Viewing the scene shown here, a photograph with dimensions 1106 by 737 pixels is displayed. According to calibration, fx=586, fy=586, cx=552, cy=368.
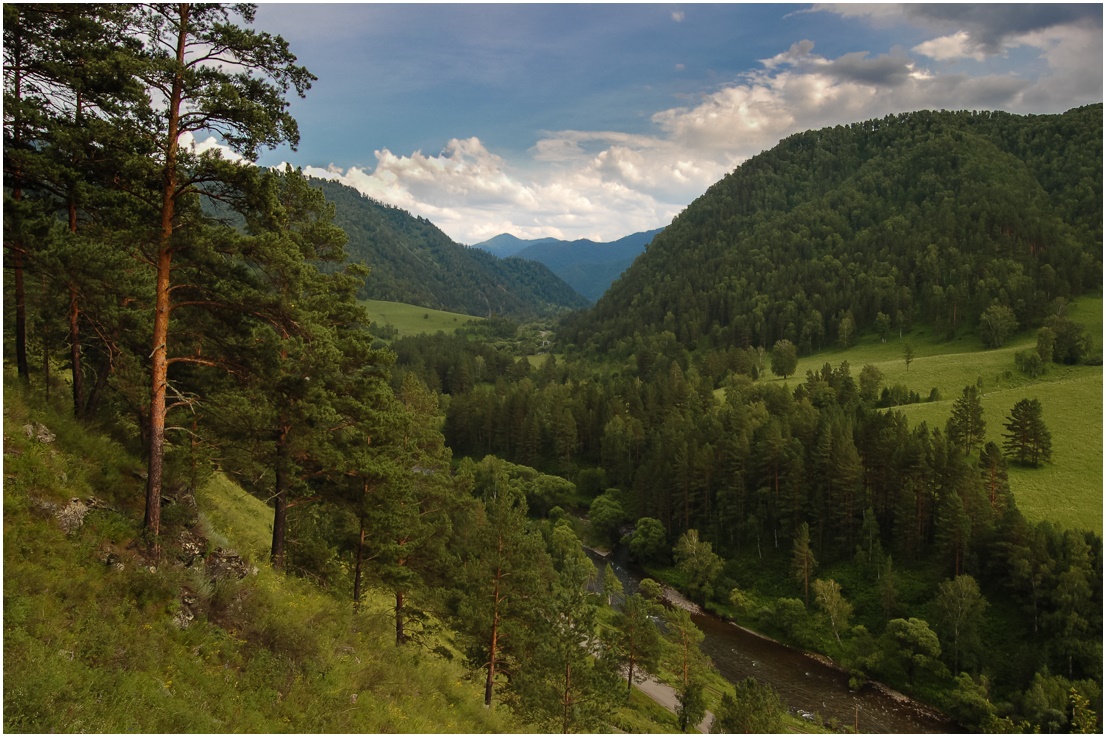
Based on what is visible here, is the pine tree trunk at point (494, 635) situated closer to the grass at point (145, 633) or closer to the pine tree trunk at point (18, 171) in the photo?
the grass at point (145, 633)

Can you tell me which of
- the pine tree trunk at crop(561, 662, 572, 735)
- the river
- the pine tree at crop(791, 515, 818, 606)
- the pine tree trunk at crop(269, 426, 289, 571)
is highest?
the pine tree trunk at crop(269, 426, 289, 571)

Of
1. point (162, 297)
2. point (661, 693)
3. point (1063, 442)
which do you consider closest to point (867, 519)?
point (1063, 442)

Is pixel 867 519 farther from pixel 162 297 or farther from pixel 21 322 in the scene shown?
pixel 21 322

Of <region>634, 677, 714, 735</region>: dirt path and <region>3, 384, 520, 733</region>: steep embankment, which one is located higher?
<region>3, 384, 520, 733</region>: steep embankment

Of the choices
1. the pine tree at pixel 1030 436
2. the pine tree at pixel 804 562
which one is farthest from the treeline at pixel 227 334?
the pine tree at pixel 1030 436

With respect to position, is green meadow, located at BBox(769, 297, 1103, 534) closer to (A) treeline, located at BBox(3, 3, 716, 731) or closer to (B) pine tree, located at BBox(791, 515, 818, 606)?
(B) pine tree, located at BBox(791, 515, 818, 606)

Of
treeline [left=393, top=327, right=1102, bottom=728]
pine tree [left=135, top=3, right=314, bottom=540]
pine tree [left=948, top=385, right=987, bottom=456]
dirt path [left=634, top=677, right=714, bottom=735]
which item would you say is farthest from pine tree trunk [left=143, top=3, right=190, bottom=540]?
pine tree [left=948, top=385, right=987, bottom=456]

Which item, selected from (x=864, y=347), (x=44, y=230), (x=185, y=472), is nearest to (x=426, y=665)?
(x=185, y=472)
